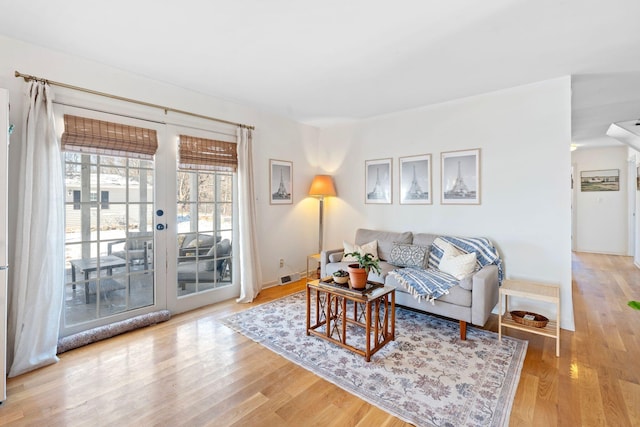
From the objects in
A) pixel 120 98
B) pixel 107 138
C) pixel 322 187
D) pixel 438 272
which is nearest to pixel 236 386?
pixel 438 272

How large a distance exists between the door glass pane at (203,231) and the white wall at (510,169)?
84.4 inches

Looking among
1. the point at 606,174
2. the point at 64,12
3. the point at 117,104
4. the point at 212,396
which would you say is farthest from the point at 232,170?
the point at 606,174

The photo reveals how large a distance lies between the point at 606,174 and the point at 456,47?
6755 millimetres

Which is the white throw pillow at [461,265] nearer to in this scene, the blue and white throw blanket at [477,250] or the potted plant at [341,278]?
the blue and white throw blanket at [477,250]

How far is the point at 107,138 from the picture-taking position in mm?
2695

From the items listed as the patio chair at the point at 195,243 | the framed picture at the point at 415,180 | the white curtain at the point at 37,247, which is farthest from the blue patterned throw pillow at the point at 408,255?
the white curtain at the point at 37,247

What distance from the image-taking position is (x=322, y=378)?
2.11 metres

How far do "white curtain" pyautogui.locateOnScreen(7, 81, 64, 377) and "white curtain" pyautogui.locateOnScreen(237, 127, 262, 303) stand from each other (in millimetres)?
1709

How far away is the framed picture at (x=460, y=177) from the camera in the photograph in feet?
11.3

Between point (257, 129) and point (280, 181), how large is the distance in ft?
2.57

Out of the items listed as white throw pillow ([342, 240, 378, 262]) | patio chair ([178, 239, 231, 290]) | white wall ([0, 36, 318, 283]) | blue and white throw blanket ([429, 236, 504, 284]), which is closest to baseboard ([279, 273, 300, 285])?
white wall ([0, 36, 318, 283])

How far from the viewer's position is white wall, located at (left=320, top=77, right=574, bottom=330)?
293 centimetres

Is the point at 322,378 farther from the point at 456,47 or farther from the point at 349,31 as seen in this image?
the point at 456,47

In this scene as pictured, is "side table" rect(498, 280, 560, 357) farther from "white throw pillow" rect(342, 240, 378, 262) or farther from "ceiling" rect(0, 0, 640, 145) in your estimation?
"ceiling" rect(0, 0, 640, 145)
